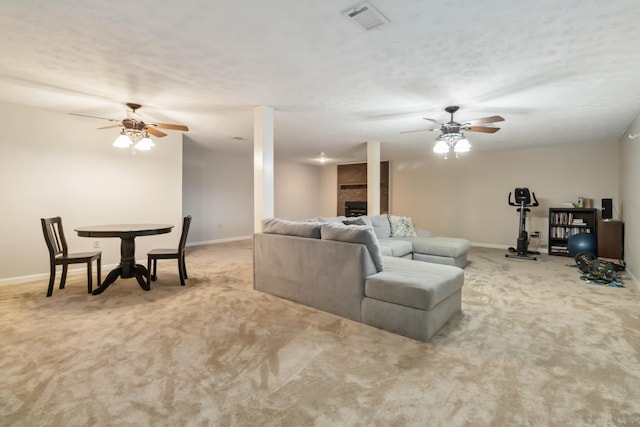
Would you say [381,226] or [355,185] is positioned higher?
[355,185]

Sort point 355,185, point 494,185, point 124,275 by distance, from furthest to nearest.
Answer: point 355,185 < point 494,185 < point 124,275

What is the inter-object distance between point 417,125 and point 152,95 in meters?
3.75

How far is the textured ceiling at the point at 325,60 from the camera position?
195cm

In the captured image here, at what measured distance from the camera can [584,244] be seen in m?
5.30

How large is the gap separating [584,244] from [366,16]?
5.74 meters

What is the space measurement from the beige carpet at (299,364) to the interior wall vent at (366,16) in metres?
2.28

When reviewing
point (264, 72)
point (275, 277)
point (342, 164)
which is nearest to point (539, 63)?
point (264, 72)

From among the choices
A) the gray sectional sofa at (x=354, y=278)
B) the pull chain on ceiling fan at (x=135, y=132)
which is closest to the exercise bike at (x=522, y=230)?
the gray sectional sofa at (x=354, y=278)

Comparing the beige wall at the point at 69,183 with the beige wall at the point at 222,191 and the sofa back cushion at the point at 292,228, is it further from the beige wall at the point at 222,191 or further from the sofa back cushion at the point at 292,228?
the sofa back cushion at the point at 292,228

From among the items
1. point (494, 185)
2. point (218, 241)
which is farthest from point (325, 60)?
point (494, 185)

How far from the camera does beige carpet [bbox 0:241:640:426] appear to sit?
1.57 m

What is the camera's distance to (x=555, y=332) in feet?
8.33

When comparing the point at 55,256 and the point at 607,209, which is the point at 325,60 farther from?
the point at 607,209

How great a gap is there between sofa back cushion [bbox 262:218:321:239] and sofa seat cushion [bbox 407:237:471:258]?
7.45 feet
